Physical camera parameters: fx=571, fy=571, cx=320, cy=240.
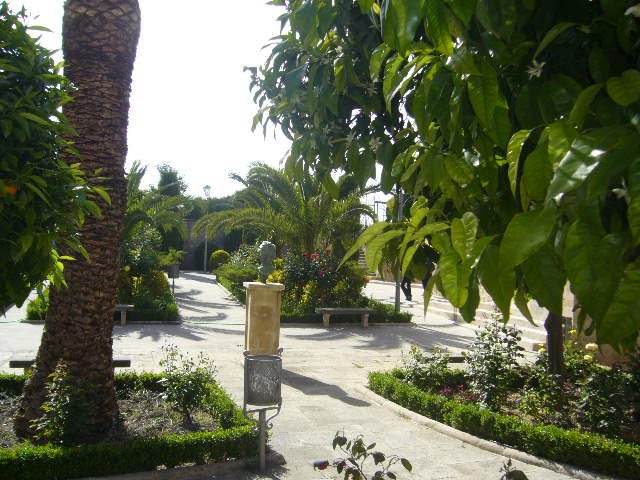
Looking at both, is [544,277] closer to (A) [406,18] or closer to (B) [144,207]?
(A) [406,18]

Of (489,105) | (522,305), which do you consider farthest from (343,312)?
(489,105)

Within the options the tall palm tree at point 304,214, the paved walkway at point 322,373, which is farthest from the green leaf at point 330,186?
the tall palm tree at point 304,214

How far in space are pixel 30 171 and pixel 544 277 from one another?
7.94 ft

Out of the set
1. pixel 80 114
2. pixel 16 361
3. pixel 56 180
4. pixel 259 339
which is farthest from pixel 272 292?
pixel 56 180

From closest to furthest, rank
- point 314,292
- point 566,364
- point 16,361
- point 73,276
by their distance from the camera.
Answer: point 73,276
point 16,361
point 566,364
point 314,292

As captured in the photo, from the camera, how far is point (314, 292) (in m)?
16.2

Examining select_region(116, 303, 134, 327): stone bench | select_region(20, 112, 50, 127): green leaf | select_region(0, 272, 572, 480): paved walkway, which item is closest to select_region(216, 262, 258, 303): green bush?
select_region(0, 272, 572, 480): paved walkway

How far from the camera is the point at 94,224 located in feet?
16.8

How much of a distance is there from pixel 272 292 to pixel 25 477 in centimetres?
452

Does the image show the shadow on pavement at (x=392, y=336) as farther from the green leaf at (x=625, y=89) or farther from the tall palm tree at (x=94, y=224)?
the green leaf at (x=625, y=89)

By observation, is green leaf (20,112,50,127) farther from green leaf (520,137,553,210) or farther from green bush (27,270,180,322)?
green bush (27,270,180,322)

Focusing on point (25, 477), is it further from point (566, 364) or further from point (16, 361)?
point (566, 364)

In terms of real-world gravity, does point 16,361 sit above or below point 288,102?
below

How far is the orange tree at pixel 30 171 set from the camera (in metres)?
2.54
